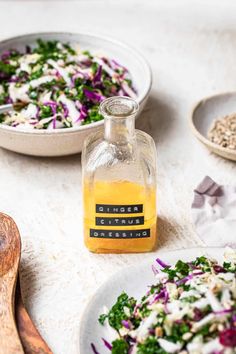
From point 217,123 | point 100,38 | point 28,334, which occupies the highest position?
point 100,38

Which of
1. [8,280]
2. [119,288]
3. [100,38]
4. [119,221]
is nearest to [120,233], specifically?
[119,221]

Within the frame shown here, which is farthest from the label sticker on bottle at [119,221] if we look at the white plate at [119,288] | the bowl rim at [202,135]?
the bowl rim at [202,135]

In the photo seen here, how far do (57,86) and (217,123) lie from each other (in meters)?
0.50

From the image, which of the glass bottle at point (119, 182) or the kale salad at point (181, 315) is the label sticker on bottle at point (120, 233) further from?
the kale salad at point (181, 315)

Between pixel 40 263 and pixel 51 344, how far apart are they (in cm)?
27

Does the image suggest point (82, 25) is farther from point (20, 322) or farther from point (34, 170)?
point (20, 322)

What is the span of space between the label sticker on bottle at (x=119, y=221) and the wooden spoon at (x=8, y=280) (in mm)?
193

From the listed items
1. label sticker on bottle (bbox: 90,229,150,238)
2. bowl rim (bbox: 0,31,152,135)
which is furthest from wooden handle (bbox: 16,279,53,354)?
bowl rim (bbox: 0,31,152,135)

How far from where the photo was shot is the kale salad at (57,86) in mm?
2084

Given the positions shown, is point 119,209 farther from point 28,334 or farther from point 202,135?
point 202,135

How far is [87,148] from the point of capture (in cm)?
174

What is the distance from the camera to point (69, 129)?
1.95 metres

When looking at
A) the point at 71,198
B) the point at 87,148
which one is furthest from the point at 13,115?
the point at 87,148

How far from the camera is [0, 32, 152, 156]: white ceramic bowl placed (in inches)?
77.0
